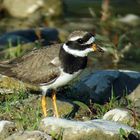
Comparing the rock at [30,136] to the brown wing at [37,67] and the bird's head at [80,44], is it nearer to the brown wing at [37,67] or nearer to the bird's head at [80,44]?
the brown wing at [37,67]

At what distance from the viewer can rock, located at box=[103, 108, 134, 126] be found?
846cm

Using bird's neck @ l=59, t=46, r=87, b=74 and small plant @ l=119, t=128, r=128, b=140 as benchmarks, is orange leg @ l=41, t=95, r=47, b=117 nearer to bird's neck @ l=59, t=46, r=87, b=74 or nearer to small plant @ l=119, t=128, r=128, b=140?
bird's neck @ l=59, t=46, r=87, b=74

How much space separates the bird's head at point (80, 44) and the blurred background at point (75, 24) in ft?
16.3

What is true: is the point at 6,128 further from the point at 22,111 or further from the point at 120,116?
the point at 120,116

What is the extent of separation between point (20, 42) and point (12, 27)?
3.65 meters

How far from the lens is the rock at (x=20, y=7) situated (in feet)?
62.8

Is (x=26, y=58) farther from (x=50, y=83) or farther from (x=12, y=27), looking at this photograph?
(x=12, y=27)

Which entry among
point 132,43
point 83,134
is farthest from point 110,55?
point 83,134

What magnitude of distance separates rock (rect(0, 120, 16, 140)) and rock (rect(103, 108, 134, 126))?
143 cm

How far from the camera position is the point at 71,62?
27.5 feet

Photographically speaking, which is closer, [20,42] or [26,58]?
[26,58]

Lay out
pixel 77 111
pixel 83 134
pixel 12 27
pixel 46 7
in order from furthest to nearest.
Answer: pixel 46 7, pixel 12 27, pixel 77 111, pixel 83 134

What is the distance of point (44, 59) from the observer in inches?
342

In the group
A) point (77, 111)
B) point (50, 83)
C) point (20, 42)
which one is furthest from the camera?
point (20, 42)
